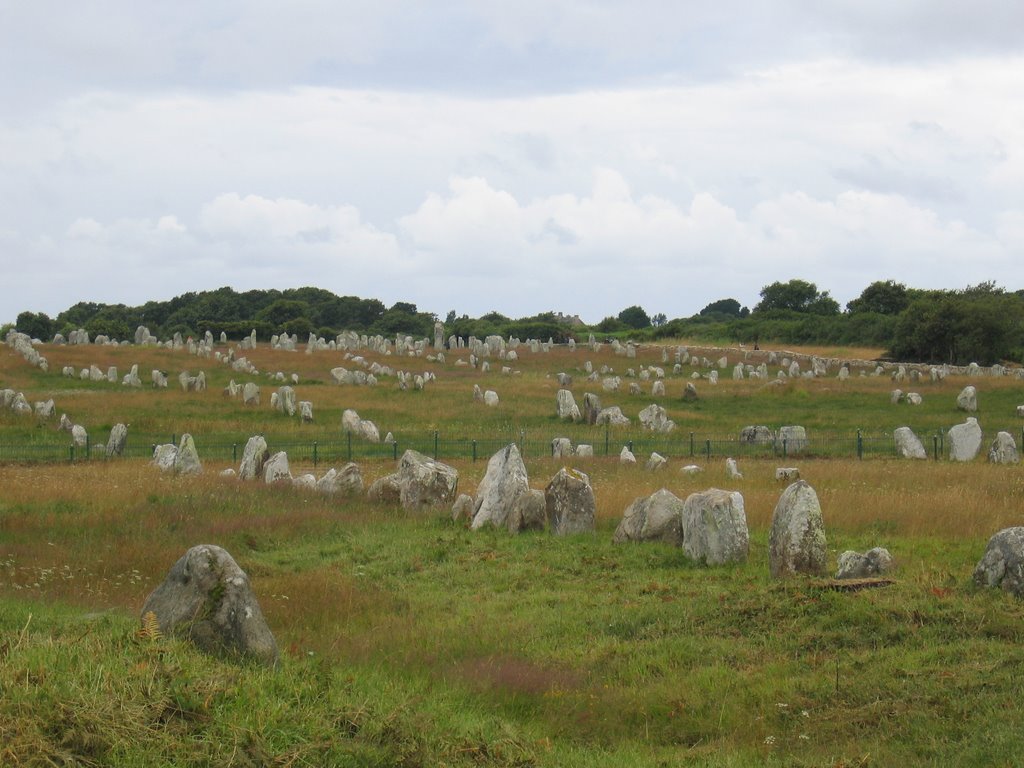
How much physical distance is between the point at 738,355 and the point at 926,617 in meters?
65.3

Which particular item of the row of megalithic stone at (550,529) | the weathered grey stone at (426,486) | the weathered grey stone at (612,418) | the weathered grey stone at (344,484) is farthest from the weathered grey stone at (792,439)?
the weathered grey stone at (344,484)

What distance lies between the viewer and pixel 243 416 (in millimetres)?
41031

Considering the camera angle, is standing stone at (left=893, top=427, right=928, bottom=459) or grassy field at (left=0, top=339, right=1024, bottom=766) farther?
standing stone at (left=893, top=427, right=928, bottom=459)

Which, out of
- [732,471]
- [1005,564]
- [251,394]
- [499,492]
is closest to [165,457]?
[499,492]

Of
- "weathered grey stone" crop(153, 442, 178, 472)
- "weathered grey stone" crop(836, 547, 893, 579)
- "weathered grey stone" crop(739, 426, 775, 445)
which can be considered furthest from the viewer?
"weathered grey stone" crop(739, 426, 775, 445)

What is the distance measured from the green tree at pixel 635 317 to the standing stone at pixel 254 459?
372 ft

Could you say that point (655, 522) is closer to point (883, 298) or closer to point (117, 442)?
point (117, 442)

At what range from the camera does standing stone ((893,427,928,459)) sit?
3073 centimetres

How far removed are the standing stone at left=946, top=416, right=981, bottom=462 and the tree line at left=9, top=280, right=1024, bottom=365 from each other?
40.4m

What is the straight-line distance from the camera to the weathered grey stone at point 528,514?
19.0 meters

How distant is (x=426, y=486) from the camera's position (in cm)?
2177

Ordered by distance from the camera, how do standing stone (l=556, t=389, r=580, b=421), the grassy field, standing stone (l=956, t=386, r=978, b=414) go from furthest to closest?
standing stone (l=956, t=386, r=978, b=414) → standing stone (l=556, t=389, r=580, b=421) → the grassy field

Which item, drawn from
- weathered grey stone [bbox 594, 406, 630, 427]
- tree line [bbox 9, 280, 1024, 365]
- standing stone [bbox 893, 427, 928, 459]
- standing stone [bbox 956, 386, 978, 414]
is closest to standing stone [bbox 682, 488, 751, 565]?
standing stone [bbox 893, 427, 928, 459]

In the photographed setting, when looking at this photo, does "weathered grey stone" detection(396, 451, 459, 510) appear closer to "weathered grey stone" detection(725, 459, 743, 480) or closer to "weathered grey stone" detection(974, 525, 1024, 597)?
"weathered grey stone" detection(725, 459, 743, 480)
